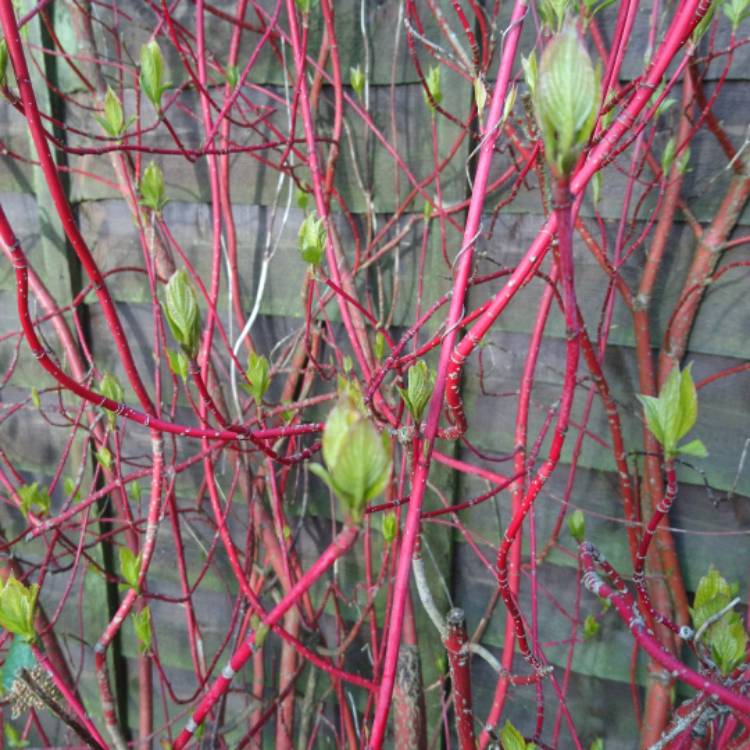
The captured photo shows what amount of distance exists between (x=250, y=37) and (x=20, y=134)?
54 cm

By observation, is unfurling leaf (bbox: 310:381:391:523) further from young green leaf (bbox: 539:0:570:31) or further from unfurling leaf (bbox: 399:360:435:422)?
young green leaf (bbox: 539:0:570:31)

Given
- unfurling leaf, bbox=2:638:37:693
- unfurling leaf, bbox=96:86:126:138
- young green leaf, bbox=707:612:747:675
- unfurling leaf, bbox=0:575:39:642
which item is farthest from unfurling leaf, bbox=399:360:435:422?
unfurling leaf, bbox=96:86:126:138

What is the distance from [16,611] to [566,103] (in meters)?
0.61

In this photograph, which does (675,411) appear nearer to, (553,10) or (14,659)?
(553,10)

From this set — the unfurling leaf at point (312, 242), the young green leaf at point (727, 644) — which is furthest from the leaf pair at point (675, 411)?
the unfurling leaf at point (312, 242)

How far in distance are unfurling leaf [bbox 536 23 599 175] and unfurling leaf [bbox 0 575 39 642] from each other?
580 millimetres

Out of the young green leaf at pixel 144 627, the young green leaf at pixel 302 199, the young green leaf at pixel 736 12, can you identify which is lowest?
the young green leaf at pixel 144 627

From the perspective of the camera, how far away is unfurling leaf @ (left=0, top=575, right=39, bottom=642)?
1.94 feet

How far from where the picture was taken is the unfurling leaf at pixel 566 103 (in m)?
0.31

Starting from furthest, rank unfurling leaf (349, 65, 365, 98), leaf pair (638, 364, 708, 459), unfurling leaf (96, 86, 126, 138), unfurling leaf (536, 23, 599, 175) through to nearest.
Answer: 1. unfurling leaf (349, 65, 365, 98)
2. unfurling leaf (96, 86, 126, 138)
3. leaf pair (638, 364, 708, 459)
4. unfurling leaf (536, 23, 599, 175)

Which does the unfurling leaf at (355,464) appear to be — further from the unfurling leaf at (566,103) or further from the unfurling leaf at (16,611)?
the unfurling leaf at (16,611)

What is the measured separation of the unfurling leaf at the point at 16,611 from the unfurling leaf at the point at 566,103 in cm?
58

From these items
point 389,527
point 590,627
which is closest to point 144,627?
point 389,527

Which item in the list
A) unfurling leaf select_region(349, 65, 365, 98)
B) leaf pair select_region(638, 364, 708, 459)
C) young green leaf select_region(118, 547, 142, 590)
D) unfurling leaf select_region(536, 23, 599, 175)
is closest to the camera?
unfurling leaf select_region(536, 23, 599, 175)
